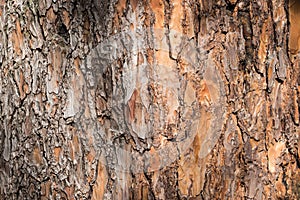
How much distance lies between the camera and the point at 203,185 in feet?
4.49

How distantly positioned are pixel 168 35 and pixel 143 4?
0.09m

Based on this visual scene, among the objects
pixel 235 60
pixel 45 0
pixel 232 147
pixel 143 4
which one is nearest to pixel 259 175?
pixel 232 147

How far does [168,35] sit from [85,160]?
38cm

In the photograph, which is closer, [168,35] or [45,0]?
[168,35]

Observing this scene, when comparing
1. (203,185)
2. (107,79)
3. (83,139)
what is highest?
(107,79)

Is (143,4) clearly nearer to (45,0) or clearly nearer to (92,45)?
(92,45)

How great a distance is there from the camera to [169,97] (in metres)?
1.33

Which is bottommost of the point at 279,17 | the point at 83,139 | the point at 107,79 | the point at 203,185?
the point at 203,185

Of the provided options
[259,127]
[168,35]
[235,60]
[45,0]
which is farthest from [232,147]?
[45,0]

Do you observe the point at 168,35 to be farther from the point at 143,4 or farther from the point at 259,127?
the point at 259,127

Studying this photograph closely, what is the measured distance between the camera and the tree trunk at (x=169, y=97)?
1.34 m

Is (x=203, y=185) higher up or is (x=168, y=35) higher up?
(x=168, y=35)

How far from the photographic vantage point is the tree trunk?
1336 mm

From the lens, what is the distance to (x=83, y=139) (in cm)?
140
